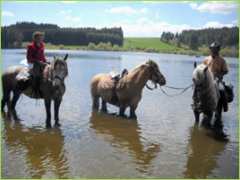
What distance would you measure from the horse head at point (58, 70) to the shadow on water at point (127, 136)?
1.82 meters

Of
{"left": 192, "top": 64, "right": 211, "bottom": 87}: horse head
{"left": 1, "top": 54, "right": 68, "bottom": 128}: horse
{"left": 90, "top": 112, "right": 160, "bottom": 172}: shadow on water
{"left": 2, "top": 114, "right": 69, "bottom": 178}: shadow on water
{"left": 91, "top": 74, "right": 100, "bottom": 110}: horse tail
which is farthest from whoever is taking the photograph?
{"left": 91, "top": 74, "right": 100, "bottom": 110}: horse tail

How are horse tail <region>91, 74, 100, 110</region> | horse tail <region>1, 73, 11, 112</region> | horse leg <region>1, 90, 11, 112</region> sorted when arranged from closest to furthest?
horse tail <region>1, 73, 11, 112</region>
horse leg <region>1, 90, 11, 112</region>
horse tail <region>91, 74, 100, 110</region>

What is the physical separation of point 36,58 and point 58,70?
4.45 ft

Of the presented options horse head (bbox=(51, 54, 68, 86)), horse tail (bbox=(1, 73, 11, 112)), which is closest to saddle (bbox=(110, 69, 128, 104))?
horse head (bbox=(51, 54, 68, 86))

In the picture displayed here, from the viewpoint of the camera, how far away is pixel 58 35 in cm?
10869

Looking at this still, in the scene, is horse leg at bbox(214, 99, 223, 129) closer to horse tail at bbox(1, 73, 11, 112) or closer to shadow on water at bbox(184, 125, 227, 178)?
shadow on water at bbox(184, 125, 227, 178)

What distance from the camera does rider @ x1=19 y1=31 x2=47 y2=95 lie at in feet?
33.7

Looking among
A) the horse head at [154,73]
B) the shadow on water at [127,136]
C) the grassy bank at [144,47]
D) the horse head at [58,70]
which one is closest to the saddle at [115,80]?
the shadow on water at [127,136]

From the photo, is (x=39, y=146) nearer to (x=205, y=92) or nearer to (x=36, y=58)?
(x=36, y=58)

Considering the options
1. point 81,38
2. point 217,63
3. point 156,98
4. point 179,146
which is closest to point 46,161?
point 179,146

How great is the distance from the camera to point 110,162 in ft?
24.2

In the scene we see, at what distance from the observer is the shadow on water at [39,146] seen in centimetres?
688

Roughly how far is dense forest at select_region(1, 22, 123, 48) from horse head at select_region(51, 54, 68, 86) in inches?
2103

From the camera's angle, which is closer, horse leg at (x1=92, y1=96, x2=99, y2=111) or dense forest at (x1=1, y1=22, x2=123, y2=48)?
horse leg at (x1=92, y1=96, x2=99, y2=111)
